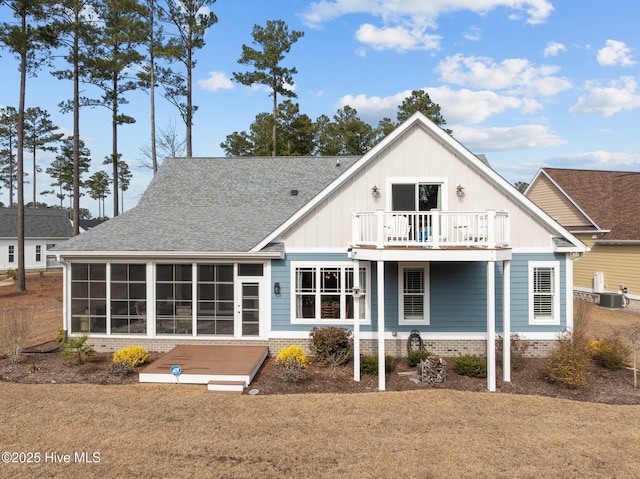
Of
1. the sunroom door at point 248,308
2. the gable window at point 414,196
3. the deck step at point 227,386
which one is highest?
the gable window at point 414,196

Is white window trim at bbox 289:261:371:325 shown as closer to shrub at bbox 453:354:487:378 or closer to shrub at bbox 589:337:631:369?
shrub at bbox 453:354:487:378

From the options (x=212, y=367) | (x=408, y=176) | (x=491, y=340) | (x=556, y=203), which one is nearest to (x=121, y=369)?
(x=212, y=367)

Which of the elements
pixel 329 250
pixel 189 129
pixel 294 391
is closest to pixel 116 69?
pixel 189 129

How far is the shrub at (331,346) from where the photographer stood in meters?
11.1

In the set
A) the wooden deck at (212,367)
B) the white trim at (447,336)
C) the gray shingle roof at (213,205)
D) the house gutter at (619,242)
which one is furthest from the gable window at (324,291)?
the house gutter at (619,242)

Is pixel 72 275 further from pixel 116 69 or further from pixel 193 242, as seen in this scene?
pixel 116 69

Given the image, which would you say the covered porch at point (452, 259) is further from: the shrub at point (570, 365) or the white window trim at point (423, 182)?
the white window trim at point (423, 182)

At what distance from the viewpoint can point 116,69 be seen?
90.1ft

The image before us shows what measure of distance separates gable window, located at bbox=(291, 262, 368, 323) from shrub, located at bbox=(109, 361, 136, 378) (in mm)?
4694

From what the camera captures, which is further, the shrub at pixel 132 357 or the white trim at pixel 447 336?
the white trim at pixel 447 336

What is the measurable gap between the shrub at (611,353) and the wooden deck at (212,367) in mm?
9614

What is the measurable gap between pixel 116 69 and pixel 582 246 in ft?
96.7

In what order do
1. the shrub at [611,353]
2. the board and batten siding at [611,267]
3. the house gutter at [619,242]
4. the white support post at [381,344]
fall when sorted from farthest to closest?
the board and batten siding at [611,267], the house gutter at [619,242], the shrub at [611,353], the white support post at [381,344]

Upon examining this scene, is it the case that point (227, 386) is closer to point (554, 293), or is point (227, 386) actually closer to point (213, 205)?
point (213, 205)
